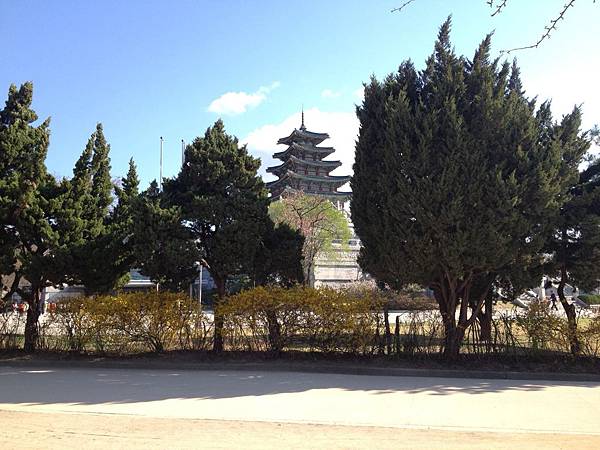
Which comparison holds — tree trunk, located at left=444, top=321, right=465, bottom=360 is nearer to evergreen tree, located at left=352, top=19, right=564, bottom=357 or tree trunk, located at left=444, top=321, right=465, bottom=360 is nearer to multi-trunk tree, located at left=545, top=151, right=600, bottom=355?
evergreen tree, located at left=352, top=19, right=564, bottom=357

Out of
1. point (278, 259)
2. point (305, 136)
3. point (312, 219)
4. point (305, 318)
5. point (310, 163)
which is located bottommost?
point (305, 318)

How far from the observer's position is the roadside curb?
8.68m

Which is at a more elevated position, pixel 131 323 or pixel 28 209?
pixel 28 209

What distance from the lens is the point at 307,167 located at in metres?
60.1

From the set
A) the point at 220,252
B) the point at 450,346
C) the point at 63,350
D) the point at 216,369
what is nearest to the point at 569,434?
the point at 450,346

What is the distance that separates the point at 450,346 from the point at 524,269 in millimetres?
2399

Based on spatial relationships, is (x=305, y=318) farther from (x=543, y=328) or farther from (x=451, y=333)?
(x=543, y=328)

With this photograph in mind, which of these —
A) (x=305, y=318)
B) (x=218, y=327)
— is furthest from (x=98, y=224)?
(x=305, y=318)

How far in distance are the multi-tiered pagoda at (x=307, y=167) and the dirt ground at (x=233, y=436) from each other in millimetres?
51615

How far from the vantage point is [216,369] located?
367 inches

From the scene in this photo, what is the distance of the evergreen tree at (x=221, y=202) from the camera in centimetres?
1043

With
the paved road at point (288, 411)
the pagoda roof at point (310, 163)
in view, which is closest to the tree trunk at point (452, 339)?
the paved road at point (288, 411)

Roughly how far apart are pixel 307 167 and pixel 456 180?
168ft

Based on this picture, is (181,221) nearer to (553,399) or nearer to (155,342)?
(155,342)
